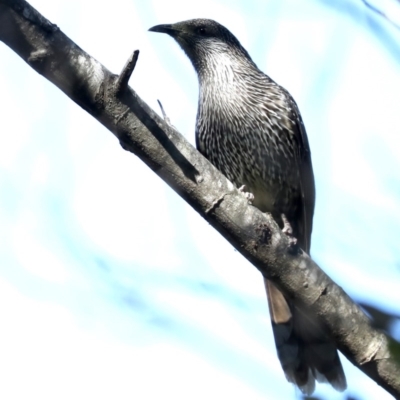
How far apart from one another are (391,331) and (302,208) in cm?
426

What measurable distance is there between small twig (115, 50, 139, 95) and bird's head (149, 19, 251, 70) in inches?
→ 126

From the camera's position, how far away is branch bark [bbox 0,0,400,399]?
2996 mm

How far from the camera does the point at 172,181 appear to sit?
338cm

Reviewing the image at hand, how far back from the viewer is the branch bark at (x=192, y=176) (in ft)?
9.83

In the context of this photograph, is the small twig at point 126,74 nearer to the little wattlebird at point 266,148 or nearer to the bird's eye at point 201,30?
the little wattlebird at point 266,148

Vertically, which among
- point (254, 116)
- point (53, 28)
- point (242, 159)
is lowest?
point (53, 28)

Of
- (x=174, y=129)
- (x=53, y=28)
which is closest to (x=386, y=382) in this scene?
(x=174, y=129)

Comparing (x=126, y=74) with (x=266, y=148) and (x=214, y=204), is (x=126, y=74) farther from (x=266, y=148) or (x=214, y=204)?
(x=266, y=148)

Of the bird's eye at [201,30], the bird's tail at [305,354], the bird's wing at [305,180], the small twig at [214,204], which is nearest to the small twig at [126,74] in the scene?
the small twig at [214,204]

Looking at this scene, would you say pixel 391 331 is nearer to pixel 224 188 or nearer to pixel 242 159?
pixel 224 188

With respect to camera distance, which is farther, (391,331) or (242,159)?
(242,159)

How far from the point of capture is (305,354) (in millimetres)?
4742

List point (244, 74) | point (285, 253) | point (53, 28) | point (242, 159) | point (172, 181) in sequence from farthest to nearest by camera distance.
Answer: point (244, 74), point (242, 159), point (285, 253), point (172, 181), point (53, 28)

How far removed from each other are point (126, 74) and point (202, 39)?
11.4ft
